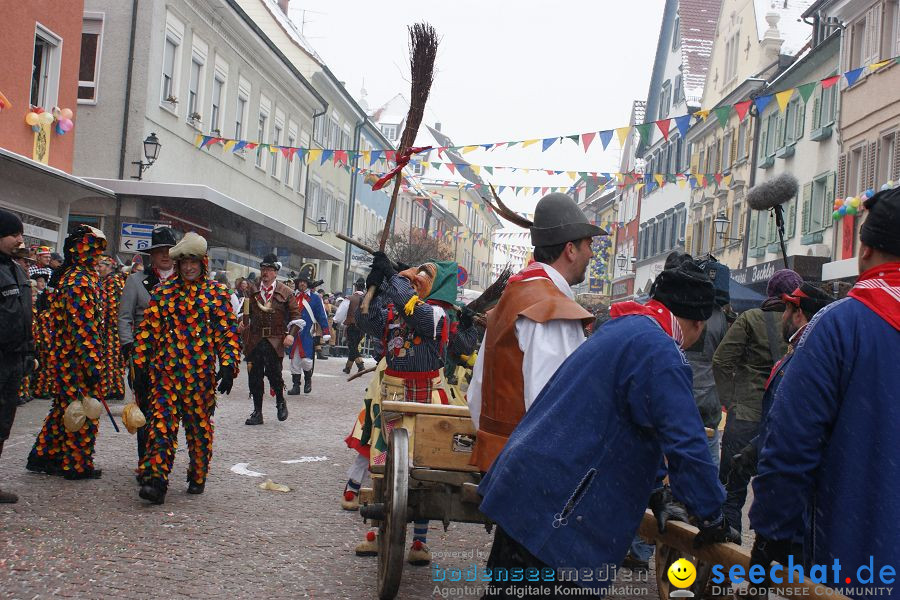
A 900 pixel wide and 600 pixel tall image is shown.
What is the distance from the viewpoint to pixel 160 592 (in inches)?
197

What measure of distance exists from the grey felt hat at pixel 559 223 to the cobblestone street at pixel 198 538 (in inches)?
89.8

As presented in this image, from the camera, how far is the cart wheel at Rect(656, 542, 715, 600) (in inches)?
182

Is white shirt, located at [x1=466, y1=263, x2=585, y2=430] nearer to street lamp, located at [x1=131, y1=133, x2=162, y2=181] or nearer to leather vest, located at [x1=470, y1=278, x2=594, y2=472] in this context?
leather vest, located at [x1=470, y1=278, x2=594, y2=472]

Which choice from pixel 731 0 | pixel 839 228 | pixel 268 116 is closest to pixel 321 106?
pixel 268 116

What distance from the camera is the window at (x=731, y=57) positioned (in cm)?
3616

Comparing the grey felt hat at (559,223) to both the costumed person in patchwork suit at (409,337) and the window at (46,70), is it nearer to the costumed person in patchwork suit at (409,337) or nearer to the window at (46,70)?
the costumed person in patchwork suit at (409,337)

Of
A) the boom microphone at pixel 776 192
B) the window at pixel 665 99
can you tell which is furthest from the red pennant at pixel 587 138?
the window at pixel 665 99

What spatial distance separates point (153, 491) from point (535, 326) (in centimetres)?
416

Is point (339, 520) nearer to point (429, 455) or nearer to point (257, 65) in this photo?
point (429, 455)

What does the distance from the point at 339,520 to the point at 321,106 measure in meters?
32.4

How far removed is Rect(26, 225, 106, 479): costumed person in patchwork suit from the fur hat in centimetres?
82

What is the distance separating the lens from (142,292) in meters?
8.97

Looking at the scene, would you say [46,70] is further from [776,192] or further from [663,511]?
[663,511]

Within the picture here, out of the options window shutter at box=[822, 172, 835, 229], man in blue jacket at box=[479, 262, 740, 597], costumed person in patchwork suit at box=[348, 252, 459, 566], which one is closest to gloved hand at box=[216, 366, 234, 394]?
costumed person in patchwork suit at box=[348, 252, 459, 566]
